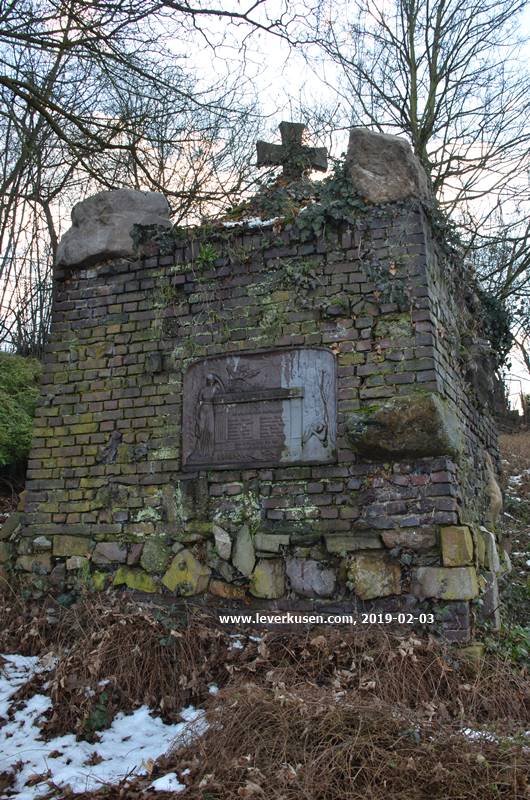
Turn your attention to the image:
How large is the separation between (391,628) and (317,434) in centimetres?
134

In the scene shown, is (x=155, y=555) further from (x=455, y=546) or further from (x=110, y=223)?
(x=110, y=223)

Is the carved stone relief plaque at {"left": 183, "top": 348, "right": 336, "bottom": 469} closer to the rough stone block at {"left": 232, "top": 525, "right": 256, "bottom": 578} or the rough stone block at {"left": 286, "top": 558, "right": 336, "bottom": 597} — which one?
the rough stone block at {"left": 232, "top": 525, "right": 256, "bottom": 578}

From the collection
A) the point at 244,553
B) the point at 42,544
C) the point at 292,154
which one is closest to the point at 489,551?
the point at 244,553

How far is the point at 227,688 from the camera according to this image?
12.7ft

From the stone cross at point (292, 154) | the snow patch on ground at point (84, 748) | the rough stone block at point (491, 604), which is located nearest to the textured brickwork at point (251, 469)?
the rough stone block at point (491, 604)

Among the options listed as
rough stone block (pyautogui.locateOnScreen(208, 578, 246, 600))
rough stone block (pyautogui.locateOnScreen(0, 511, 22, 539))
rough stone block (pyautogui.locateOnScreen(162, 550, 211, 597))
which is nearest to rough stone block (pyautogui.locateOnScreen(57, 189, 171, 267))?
rough stone block (pyautogui.locateOnScreen(0, 511, 22, 539))

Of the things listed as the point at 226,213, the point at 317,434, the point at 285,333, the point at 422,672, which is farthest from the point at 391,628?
the point at 226,213

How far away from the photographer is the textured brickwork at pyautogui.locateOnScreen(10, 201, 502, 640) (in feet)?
14.4

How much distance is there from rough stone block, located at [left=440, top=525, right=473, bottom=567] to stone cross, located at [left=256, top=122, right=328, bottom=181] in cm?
328

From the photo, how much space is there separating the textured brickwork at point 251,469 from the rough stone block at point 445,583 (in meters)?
0.01

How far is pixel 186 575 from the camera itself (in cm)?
478

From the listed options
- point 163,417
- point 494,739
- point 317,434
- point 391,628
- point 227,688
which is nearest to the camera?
point 494,739

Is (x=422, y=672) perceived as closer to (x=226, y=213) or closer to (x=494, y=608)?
(x=494, y=608)

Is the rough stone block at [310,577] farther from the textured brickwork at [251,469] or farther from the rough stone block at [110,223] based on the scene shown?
the rough stone block at [110,223]
